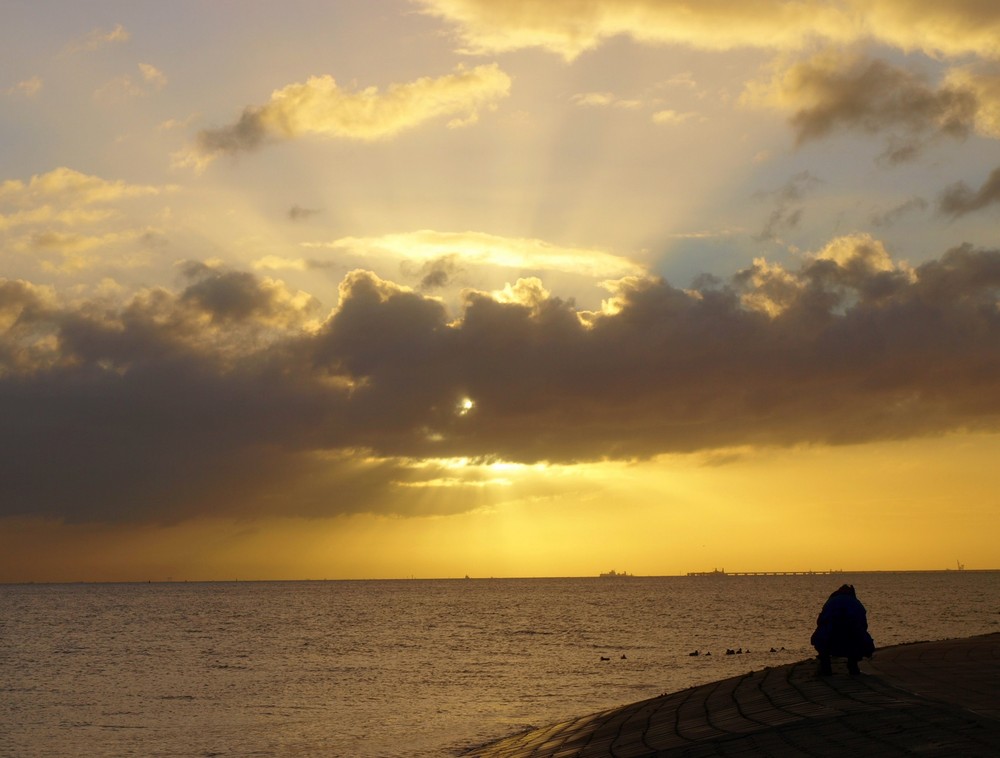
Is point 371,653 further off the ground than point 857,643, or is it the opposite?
point 857,643

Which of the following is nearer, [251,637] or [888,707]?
[888,707]

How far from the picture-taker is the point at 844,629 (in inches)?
940

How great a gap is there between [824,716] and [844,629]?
3.26 metres

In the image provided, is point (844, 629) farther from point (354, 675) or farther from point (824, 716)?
point (354, 675)

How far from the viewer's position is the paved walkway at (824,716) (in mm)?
18406

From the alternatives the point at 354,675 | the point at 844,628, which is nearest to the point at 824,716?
the point at 844,628

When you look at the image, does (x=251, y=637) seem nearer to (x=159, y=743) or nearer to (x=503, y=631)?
(x=503, y=631)


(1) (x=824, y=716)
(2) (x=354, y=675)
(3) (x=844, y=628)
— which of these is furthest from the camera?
(2) (x=354, y=675)

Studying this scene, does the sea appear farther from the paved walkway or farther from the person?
the person

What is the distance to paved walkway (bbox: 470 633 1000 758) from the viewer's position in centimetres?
1841

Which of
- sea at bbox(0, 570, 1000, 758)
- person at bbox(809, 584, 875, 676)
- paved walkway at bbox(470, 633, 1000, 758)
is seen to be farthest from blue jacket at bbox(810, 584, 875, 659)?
sea at bbox(0, 570, 1000, 758)

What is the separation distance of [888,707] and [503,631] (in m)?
105

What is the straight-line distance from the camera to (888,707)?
67.5 ft

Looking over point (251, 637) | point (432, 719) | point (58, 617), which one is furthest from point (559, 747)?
point (58, 617)
